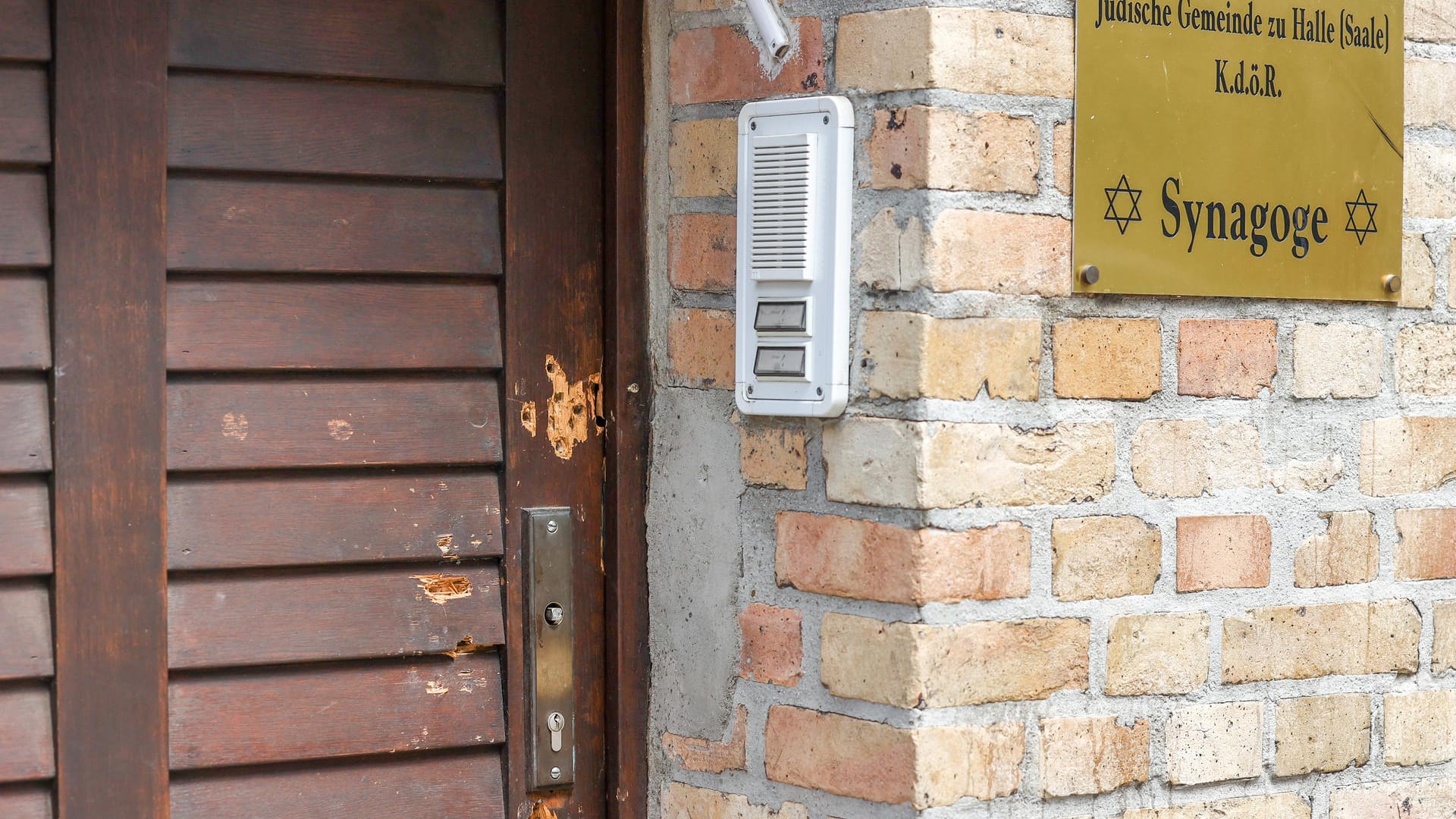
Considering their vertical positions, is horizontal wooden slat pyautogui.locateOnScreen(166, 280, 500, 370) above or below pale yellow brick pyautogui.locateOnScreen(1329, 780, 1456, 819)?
above

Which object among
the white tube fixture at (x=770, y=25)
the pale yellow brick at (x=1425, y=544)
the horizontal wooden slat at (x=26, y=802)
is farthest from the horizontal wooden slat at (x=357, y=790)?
the pale yellow brick at (x=1425, y=544)

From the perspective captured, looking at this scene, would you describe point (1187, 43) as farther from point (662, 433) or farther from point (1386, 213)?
point (662, 433)

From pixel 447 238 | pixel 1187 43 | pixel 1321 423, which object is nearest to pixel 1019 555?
pixel 1321 423

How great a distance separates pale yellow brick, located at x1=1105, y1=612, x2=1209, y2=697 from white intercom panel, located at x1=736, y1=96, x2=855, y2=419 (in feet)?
1.28

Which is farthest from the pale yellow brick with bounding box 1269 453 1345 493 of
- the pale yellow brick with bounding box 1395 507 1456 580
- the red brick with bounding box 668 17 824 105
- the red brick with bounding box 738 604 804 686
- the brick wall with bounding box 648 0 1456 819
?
the red brick with bounding box 668 17 824 105

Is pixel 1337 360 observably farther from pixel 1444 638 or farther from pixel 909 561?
pixel 909 561

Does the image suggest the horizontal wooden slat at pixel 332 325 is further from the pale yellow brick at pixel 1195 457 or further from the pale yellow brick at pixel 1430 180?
the pale yellow brick at pixel 1430 180

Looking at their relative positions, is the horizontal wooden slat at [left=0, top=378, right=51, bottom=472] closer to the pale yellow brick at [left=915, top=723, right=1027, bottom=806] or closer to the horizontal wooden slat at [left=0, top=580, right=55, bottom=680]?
the horizontal wooden slat at [left=0, top=580, right=55, bottom=680]

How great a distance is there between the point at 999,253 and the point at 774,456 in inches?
12.7

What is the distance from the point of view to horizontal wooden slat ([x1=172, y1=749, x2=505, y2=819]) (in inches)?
62.9

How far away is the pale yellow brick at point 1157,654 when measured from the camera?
63.4 inches

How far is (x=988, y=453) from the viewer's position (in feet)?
5.05

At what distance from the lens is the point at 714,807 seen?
1720mm

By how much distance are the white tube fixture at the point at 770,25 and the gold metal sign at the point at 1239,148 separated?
0.31 meters
